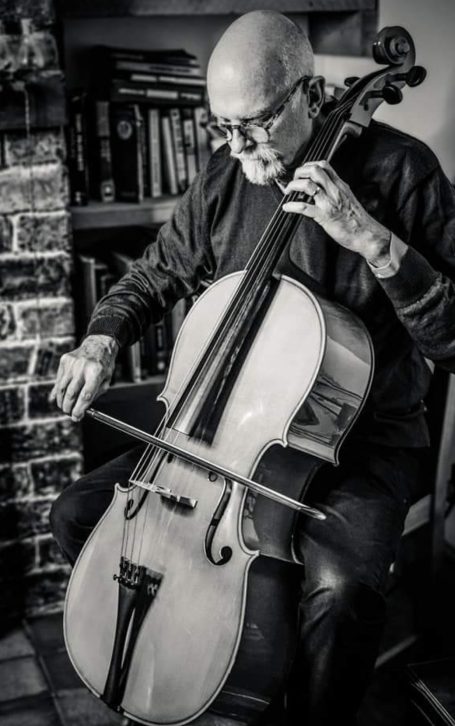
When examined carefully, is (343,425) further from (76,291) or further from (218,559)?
(76,291)

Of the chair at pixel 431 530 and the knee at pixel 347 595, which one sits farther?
the chair at pixel 431 530

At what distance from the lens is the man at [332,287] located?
4.32 ft

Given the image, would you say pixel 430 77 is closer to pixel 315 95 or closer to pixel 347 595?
pixel 315 95

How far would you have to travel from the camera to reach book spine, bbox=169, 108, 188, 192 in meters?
2.10

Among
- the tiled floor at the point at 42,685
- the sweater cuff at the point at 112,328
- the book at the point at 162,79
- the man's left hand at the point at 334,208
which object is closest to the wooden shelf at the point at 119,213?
the book at the point at 162,79

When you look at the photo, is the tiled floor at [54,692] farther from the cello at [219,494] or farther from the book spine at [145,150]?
the book spine at [145,150]

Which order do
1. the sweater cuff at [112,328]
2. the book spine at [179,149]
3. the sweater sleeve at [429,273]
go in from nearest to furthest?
the sweater sleeve at [429,273] → the sweater cuff at [112,328] → the book spine at [179,149]

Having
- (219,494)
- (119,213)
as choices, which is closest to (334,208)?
(219,494)

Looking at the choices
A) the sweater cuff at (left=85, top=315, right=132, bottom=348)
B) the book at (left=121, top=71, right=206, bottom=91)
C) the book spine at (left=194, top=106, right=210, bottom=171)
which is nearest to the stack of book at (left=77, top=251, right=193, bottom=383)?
the book spine at (left=194, top=106, right=210, bottom=171)

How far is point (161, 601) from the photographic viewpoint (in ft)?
4.09

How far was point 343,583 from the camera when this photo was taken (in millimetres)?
1316

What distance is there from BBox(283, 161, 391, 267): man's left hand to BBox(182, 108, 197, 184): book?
935 mm

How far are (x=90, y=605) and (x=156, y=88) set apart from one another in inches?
50.5

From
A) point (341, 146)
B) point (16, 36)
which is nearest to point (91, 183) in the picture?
point (16, 36)
